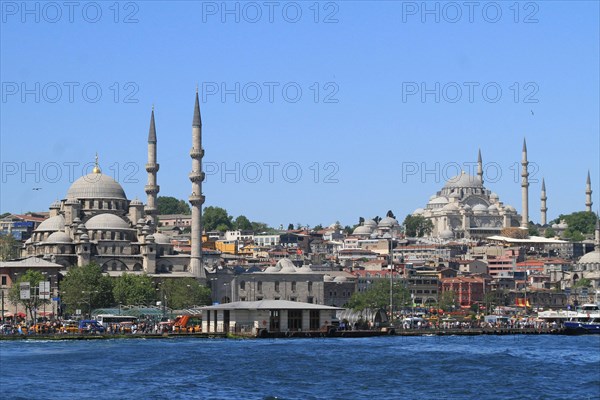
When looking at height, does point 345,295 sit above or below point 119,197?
below

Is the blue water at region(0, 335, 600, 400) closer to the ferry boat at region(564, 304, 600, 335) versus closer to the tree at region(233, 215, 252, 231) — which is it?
the ferry boat at region(564, 304, 600, 335)

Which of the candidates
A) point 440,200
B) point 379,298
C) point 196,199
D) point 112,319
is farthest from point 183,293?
point 440,200

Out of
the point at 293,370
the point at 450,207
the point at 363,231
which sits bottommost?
the point at 293,370

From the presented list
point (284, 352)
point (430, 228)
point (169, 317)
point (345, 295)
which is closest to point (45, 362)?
point (284, 352)

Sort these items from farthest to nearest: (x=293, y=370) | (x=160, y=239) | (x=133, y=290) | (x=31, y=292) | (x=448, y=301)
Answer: (x=448, y=301) → (x=160, y=239) → (x=133, y=290) → (x=31, y=292) → (x=293, y=370)

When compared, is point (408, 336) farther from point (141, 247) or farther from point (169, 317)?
point (141, 247)

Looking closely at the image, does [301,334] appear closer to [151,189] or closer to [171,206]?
[151,189]

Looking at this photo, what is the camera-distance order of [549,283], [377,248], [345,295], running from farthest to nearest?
1. [377,248]
2. [549,283]
3. [345,295]

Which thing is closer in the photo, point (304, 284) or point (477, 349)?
point (477, 349)
